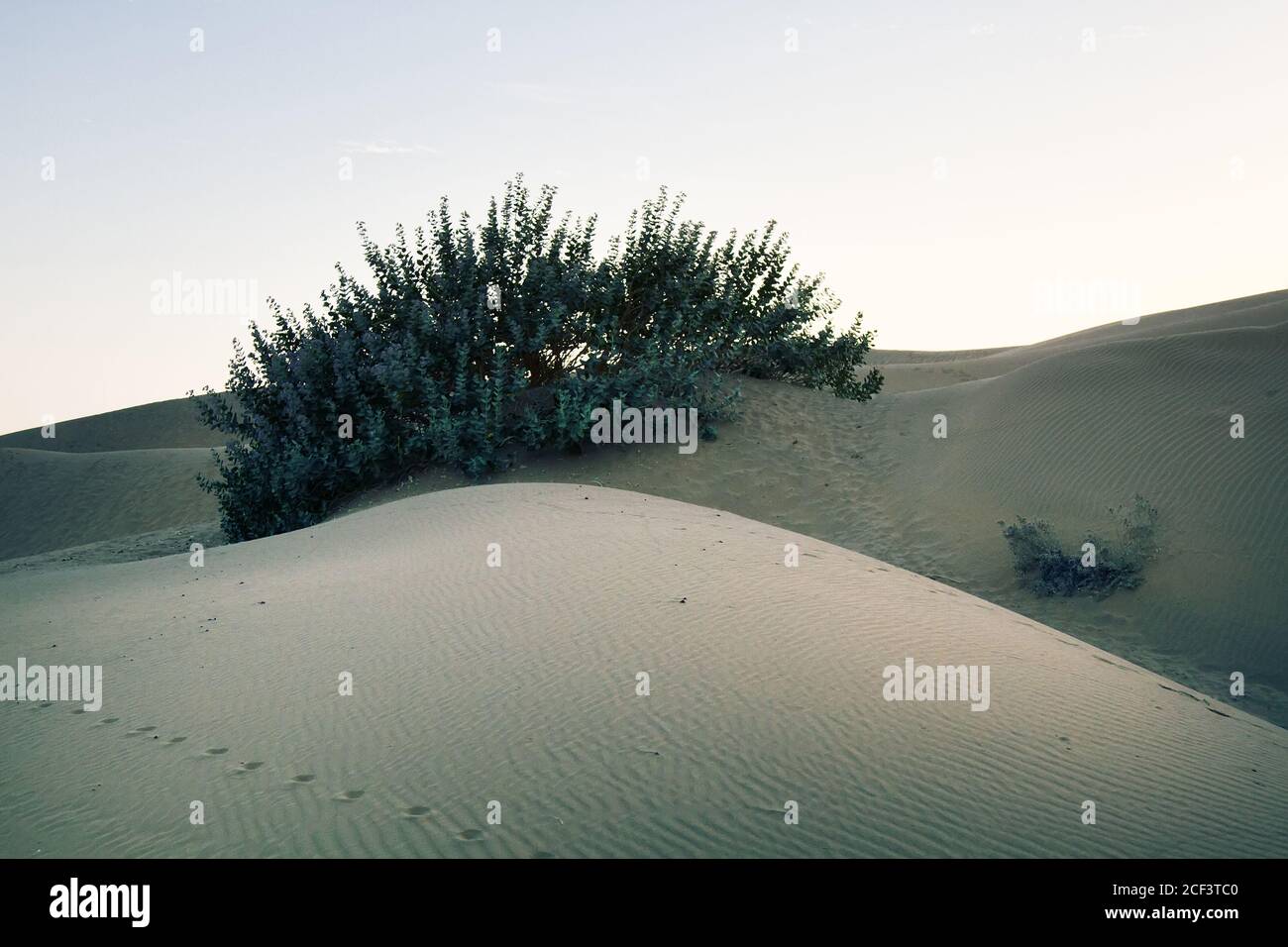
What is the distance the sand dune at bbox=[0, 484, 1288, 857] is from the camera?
Result: 329 centimetres

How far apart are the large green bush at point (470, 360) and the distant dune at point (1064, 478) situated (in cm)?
67

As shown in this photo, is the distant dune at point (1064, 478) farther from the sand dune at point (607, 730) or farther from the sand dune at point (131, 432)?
the sand dune at point (131, 432)

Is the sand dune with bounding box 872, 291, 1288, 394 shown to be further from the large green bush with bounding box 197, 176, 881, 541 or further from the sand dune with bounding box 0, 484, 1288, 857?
the sand dune with bounding box 0, 484, 1288, 857

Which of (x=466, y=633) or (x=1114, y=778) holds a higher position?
(x=466, y=633)

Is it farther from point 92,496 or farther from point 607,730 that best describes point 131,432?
point 607,730

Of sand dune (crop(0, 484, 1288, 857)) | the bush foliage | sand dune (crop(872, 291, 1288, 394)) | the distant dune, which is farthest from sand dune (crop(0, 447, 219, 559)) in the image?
sand dune (crop(872, 291, 1288, 394))

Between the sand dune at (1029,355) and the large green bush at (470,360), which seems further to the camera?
the sand dune at (1029,355)

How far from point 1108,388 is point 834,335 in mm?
5674

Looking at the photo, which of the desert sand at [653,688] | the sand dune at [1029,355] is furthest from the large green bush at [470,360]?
the sand dune at [1029,355]

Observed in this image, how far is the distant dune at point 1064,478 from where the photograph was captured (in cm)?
947

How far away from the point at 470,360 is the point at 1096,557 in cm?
929
